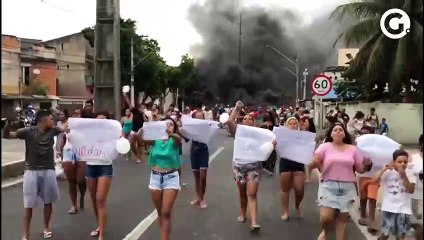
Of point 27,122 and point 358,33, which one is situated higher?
point 358,33

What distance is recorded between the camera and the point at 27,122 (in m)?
28.5

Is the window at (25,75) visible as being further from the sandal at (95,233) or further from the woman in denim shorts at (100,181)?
the woman in denim shorts at (100,181)

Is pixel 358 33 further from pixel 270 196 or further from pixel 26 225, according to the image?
pixel 26 225

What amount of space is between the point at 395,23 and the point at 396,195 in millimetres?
20468

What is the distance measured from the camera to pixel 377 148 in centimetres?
614

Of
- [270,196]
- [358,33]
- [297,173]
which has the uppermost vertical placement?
[358,33]

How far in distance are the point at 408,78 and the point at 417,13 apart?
2981 millimetres

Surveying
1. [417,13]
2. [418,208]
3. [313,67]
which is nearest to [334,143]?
[418,208]

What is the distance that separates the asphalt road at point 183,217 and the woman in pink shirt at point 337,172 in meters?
1.25

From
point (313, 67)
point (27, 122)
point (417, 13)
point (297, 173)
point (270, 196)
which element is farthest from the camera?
point (313, 67)

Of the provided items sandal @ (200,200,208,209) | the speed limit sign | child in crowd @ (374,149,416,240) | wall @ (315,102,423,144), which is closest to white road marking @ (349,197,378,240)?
child in crowd @ (374,149,416,240)

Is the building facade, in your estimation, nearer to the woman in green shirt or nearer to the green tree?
the green tree

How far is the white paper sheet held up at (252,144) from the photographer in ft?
25.0

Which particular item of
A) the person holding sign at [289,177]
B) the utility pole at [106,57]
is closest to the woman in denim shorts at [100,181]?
the person holding sign at [289,177]
